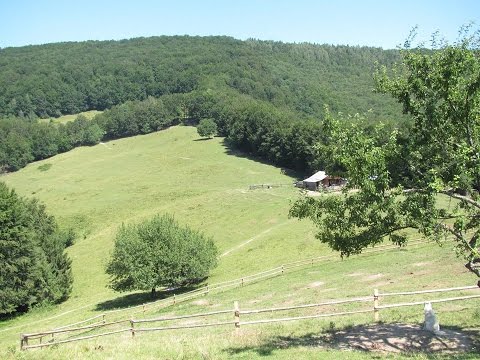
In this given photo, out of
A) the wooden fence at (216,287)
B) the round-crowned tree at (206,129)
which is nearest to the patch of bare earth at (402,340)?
the wooden fence at (216,287)

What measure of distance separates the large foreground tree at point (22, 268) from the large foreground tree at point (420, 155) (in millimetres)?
43885

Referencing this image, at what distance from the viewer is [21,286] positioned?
51656mm

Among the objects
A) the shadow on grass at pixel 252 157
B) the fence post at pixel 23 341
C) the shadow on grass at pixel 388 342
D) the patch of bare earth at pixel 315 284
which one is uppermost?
the shadow on grass at pixel 252 157

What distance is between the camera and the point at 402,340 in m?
18.3

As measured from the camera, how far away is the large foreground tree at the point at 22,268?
50.5 metres

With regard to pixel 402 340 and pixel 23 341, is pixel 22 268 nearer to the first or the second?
pixel 23 341

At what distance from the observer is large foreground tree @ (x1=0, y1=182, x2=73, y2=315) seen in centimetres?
5050

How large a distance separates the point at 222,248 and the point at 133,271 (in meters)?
21.8

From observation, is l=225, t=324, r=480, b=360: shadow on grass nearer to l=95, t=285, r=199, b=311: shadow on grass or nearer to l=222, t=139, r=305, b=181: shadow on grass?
l=95, t=285, r=199, b=311: shadow on grass

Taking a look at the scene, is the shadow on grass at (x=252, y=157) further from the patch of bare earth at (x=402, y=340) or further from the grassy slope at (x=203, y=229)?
the patch of bare earth at (x=402, y=340)

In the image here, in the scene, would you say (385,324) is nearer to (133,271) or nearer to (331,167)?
(331,167)

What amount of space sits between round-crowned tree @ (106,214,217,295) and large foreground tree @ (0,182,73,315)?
10375 mm

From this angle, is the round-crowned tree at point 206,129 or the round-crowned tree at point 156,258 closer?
the round-crowned tree at point 156,258

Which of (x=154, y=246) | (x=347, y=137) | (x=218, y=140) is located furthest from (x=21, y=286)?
(x=218, y=140)
